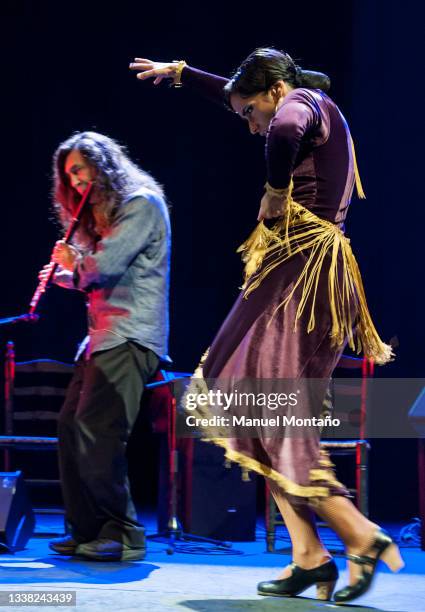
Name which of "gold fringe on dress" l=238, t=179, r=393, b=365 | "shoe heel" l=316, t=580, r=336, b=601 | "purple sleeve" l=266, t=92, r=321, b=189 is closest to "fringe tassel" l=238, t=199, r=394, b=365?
"gold fringe on dress" l=238, t=179, r=393, b=365

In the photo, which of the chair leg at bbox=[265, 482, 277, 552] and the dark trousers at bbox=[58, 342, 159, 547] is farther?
the chair leg at bbox=[265, 482, 277, 552]

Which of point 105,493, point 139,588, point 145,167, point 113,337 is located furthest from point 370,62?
point 139,588

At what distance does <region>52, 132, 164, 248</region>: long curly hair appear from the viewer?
10.6 ft

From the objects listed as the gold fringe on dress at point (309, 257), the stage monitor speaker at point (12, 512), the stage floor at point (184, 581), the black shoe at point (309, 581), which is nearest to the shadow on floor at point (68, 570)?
the stage floor at point (184, 581)

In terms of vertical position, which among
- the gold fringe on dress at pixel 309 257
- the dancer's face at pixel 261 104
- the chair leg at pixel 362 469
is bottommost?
the chair leg at pixel 362 469

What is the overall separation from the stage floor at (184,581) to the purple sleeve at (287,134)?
1034 mm

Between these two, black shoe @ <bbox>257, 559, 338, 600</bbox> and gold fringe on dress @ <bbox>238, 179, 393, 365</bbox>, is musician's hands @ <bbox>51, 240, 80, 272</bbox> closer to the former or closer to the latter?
gold fringe on dress @ <bbox>238, 179, 393, 365</bbox>

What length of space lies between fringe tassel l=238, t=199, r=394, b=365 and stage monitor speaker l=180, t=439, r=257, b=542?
163 cm

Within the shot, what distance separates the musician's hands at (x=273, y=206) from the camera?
231 centimetres

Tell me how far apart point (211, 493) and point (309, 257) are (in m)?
1.80

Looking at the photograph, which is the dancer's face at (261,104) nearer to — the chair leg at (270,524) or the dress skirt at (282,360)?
the dress skirt at (282,360)

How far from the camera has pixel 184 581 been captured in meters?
2.72

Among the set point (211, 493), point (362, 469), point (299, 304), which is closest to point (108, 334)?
point (299, 304)

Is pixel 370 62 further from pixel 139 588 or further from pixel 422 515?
pixel 139 588
